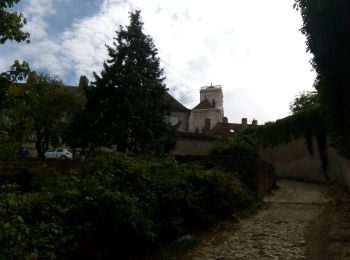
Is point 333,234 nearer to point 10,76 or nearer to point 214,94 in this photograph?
point 10,76

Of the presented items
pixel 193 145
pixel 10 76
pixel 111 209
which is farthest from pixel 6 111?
pixel 193 145

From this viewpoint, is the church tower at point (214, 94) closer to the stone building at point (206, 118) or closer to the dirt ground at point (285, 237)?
the stone building at point (206, 118)

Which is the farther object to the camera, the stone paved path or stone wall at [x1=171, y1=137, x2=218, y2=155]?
stone wall at [x1=171, y1=137, x2=218, y2=155]

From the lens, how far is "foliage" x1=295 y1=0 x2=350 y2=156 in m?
8.79

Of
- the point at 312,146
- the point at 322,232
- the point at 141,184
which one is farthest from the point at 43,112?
the point at 322,232

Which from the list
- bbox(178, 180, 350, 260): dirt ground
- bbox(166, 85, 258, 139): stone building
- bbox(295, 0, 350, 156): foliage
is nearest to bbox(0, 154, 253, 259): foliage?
bbox(178, 180, 350, 260): dirt ground

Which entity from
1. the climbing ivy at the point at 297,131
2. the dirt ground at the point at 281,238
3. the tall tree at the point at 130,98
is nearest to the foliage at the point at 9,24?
the dirt ground at the point at 281,238

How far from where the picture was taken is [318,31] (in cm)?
921

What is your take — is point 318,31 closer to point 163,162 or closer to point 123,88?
point 163,162

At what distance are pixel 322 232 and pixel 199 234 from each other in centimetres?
302

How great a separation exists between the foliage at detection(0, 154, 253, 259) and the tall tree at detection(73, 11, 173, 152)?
45.6 feet

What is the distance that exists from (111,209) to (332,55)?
5.47 meters

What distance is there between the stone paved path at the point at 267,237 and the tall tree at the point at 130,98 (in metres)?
13.4

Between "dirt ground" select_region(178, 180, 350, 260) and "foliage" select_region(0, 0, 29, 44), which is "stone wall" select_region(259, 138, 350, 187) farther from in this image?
"foliage" select_region(0, 0, 29, 44)
